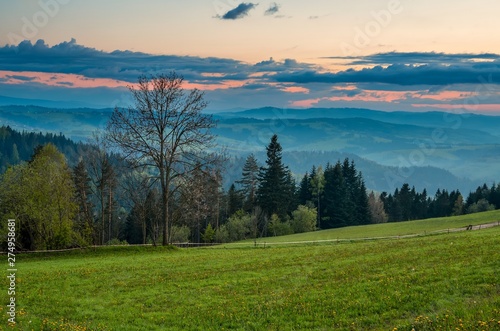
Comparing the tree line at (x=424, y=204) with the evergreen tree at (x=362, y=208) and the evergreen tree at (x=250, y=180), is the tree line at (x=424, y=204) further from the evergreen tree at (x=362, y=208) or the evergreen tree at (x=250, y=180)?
the evergreen tree at (x=250, y=180)

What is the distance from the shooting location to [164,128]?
42.5m

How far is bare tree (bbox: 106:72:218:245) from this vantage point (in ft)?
137

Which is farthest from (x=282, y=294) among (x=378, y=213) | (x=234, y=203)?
(x=378, y=213)

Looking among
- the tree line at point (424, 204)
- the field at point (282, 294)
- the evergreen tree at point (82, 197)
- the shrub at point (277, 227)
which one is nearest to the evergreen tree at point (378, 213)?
the tree line at point (424, 204)

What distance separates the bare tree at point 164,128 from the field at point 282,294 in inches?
530

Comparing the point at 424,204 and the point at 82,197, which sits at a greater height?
the point at 82,197

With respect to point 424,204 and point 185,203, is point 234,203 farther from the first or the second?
point 424,204

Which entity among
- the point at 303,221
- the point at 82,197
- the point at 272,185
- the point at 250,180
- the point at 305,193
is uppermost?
the point at 250,180

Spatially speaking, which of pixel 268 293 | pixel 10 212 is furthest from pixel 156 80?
pixel 268 293

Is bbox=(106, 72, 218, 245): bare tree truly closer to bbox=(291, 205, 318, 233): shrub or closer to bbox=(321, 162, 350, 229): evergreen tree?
bbox=(291, 205, 318, 233): shrub

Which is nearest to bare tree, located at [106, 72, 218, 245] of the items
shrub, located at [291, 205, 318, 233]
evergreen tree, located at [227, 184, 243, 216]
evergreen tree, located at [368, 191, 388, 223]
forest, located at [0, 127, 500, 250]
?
forest, located at [0, 127, 500, 250]

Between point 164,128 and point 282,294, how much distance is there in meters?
25.1

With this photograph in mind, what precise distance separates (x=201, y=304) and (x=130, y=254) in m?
22.5

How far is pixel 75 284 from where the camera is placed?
25.2 metres
